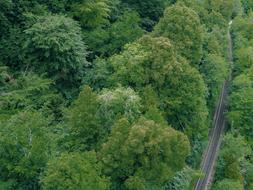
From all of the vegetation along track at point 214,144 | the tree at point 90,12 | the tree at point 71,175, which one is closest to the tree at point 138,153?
the tree at point 71,175

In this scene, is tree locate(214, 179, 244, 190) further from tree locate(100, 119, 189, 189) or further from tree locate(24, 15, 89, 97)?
tree locate(24, 15, 89, 97)

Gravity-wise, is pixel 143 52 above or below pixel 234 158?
above

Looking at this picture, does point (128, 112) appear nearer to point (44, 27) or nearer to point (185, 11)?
point (44, 27)

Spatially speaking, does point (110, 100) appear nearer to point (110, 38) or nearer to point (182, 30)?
point (110, 38)

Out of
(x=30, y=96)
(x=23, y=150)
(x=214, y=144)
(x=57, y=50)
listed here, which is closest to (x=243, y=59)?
(x=214, y=144)

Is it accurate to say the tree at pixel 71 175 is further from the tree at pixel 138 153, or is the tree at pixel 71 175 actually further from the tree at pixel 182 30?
the tree at pixel 182 30

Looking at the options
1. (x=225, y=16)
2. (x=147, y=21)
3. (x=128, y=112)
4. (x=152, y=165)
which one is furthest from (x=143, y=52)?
(x=225, y=16)

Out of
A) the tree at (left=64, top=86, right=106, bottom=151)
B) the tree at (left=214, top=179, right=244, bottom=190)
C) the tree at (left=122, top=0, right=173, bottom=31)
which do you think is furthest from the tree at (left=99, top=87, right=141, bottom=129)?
the tree at (left=122, top=0, right=173, bottom=31)
